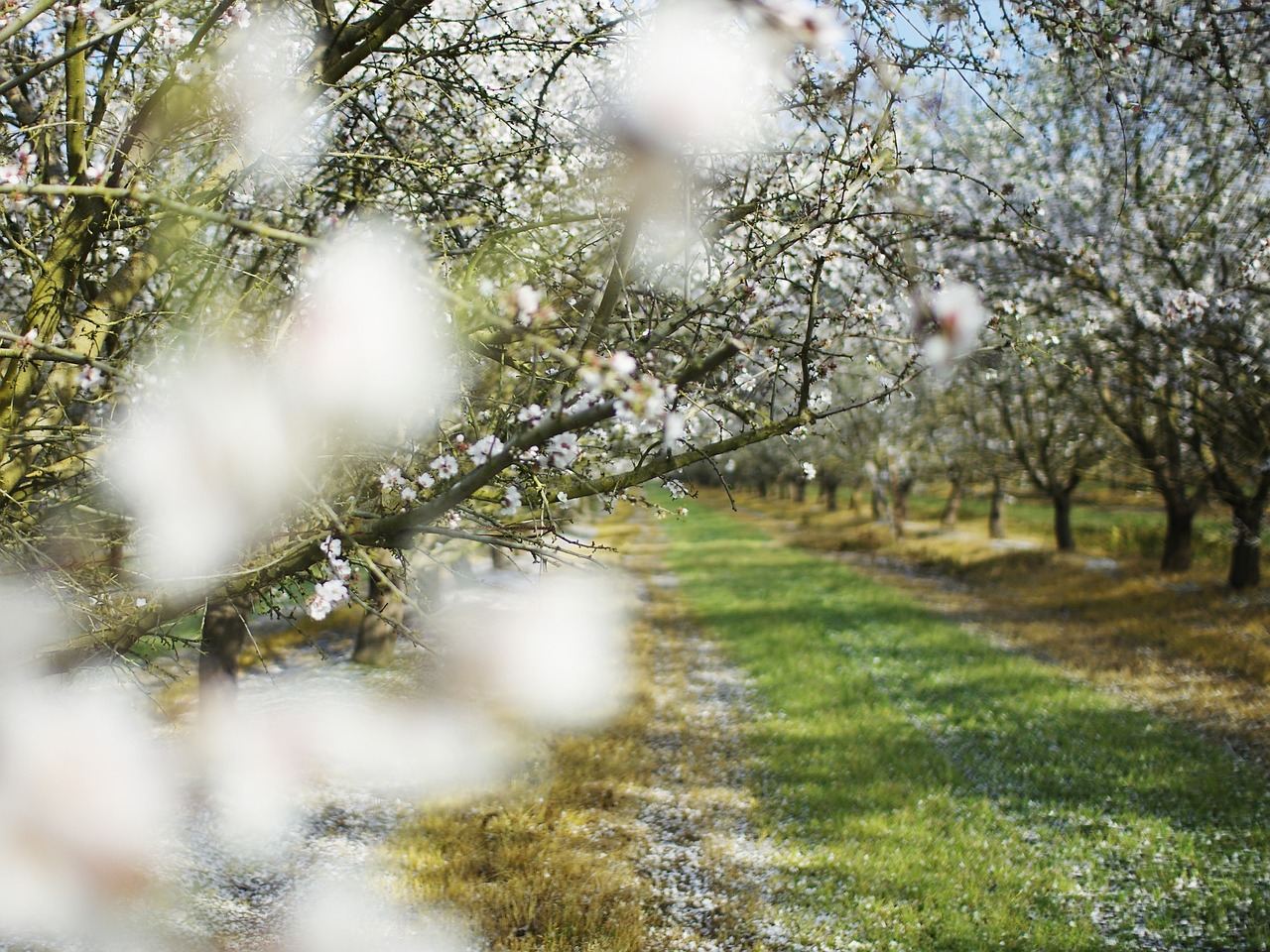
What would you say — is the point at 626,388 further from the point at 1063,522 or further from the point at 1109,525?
the point at 1109,525

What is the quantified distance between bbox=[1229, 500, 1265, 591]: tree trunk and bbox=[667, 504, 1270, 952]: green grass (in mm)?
5688

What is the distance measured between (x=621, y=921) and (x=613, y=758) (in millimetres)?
3394

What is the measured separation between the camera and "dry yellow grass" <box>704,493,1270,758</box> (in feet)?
35.1

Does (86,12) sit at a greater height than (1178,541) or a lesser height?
greater

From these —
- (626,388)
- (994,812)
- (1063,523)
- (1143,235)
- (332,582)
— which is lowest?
(994,812)

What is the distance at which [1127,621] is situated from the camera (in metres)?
14.9

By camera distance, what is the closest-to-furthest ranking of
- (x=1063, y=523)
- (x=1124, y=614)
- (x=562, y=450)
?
(x=562, y=450) → (x=1124, y=614) → (x=1063, y=523)

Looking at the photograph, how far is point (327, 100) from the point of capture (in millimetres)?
5016

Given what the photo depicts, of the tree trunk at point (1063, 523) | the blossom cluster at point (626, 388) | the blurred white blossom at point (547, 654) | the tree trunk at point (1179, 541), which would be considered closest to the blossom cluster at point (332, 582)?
the blossom cluster at point (626, 388)

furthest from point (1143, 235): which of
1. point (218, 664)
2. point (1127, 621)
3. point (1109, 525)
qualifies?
point (1109, 525)

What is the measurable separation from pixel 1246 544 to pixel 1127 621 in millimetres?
2887

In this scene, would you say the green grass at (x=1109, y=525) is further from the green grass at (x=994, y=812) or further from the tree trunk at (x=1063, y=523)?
the green grass at (x=994, y=812)

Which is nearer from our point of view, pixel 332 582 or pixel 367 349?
pixel 332 582

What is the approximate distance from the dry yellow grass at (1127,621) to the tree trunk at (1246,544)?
0.45 meters
